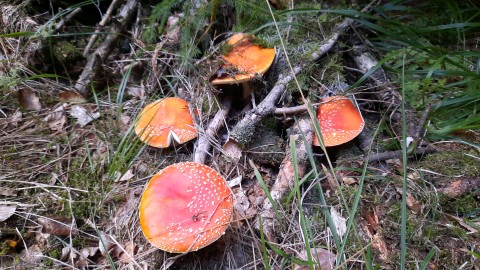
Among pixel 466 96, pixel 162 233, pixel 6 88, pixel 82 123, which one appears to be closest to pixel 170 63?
pixel 82 123

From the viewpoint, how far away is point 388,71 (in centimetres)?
297

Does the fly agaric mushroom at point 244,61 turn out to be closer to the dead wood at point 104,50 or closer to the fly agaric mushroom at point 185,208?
the fly agaric mushroom at point 185,208

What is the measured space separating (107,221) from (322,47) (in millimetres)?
2188

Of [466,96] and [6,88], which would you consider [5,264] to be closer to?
[6,88]

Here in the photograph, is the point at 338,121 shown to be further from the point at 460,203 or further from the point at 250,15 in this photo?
the point at 250,15

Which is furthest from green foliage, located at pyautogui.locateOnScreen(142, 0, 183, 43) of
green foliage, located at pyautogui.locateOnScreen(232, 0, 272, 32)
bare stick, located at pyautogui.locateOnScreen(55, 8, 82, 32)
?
bare stick, located at pyautogui.locateOnScreen(55, 8, 82, 32)

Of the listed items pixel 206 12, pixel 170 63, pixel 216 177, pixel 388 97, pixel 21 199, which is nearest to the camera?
pixel 216 177

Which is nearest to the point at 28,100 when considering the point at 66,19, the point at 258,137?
the point at 66,19

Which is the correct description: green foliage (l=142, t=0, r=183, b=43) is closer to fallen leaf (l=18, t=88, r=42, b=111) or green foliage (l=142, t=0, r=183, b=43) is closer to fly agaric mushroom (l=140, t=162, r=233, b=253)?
fallen leaf (l=18, t=88, r=42, b=111)

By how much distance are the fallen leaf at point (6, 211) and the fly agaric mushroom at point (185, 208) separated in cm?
90

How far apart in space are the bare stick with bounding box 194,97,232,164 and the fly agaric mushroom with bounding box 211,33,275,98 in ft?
0.82

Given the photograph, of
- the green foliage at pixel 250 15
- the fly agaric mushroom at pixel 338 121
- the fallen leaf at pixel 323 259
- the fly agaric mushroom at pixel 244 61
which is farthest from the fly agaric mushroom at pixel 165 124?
the fallen leaf at pixel 323 259

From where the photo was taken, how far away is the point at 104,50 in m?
3.38

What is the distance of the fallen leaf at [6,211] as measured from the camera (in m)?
2.22
